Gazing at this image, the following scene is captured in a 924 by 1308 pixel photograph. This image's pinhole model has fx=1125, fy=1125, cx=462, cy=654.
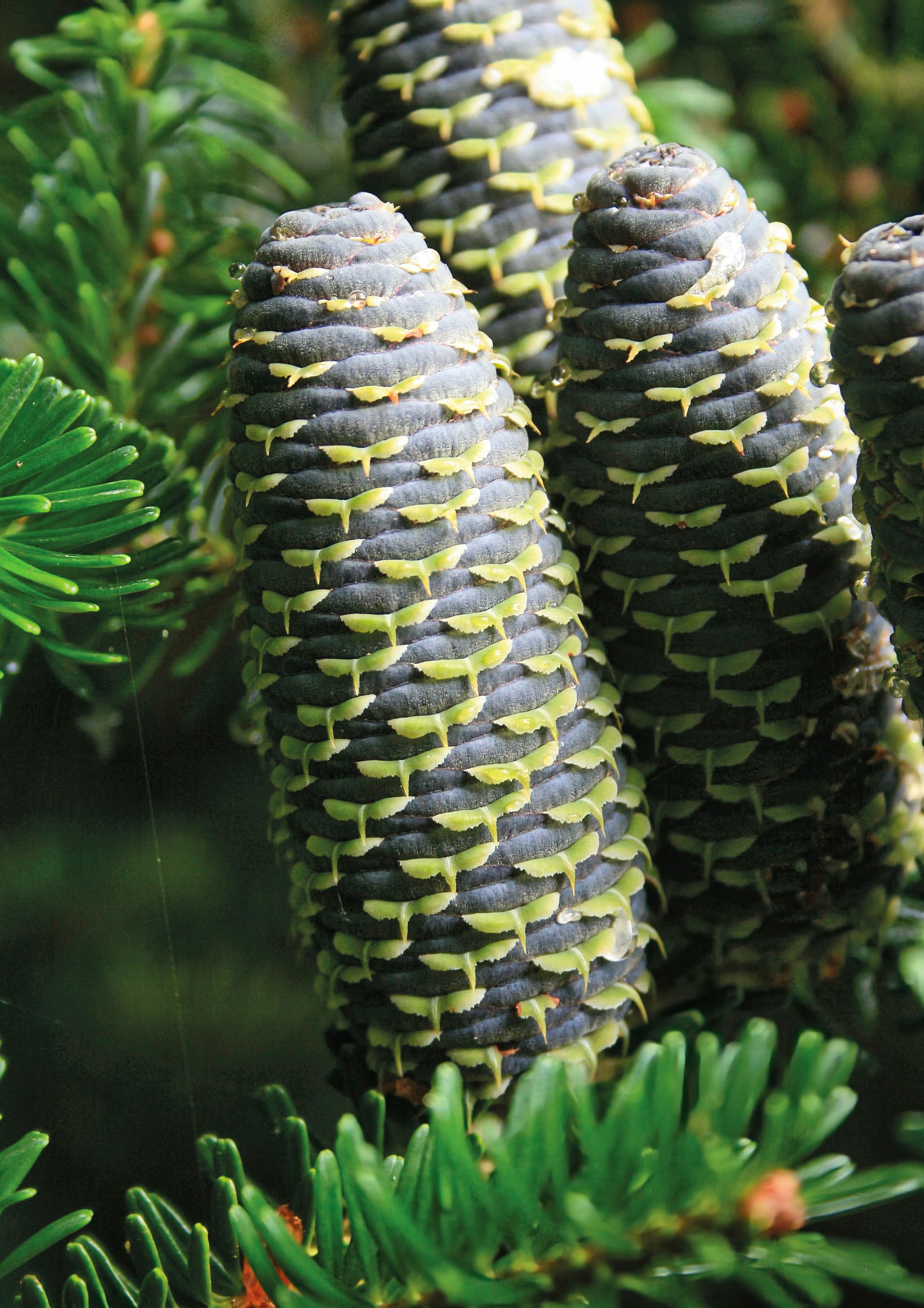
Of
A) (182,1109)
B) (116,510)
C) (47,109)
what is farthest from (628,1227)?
(47,109)

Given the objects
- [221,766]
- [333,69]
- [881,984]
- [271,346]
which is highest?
[333,69]

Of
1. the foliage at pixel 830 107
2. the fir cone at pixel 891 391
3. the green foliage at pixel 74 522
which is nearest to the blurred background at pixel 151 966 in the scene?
the green foliage at pixel 74 522

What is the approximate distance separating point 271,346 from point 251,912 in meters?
0.18

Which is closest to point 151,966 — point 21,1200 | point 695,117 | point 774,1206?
point 21,1200

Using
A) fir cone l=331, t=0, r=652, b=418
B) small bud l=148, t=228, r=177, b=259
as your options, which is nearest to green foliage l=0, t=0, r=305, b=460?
small bud l=148, t=228, r=177, b=259

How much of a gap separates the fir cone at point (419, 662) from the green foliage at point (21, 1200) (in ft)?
0.27

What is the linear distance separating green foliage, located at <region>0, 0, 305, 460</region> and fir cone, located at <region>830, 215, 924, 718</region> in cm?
24

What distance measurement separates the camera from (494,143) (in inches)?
13.5

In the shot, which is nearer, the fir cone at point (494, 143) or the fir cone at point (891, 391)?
the fir cone at point (891, 391)

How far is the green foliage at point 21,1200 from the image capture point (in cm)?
25

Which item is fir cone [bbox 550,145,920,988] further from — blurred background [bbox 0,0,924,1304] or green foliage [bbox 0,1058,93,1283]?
green foliage [bbox 0,1058,93,1283]

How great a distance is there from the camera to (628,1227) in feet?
0.69

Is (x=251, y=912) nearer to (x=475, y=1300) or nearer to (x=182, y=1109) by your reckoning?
(x=182, y=1109)

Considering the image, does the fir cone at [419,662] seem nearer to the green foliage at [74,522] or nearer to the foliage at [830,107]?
the green foliage at [74,522]
